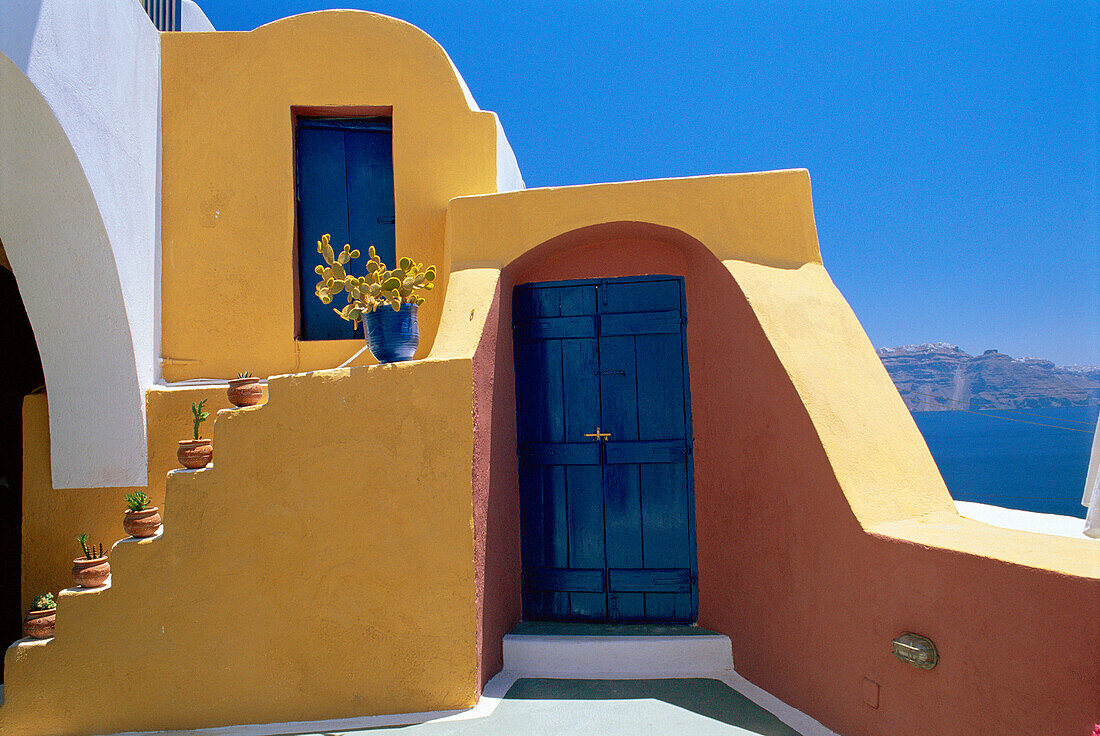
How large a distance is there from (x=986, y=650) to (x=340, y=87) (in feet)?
17.8

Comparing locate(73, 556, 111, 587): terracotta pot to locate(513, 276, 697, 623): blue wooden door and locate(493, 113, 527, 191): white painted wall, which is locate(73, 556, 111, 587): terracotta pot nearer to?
locate(513, 276, 697, 623): blue wooden door

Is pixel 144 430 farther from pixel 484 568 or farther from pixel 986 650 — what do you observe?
pixel 986 650

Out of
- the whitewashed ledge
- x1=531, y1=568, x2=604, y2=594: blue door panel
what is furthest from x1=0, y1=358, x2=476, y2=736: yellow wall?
the whitewashed ledge

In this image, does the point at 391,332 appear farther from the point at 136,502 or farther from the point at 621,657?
the point at 621,657

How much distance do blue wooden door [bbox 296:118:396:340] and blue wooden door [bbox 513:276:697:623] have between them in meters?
1.55

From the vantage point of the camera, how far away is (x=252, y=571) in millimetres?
3938

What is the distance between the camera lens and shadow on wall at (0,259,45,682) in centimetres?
558

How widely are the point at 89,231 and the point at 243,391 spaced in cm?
152

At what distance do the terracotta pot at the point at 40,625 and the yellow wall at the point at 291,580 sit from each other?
11 cm

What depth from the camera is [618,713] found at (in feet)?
12.3

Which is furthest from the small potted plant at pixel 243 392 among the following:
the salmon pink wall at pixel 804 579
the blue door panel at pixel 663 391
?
the blue door panel at pixel 663 391

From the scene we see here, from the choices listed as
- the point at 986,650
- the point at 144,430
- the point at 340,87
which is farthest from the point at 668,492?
the point at 340,87

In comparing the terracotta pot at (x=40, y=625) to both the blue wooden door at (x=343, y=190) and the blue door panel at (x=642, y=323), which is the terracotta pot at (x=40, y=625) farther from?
the blue door panel at (x=642, y=323)

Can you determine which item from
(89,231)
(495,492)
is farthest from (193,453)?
(495,492)
